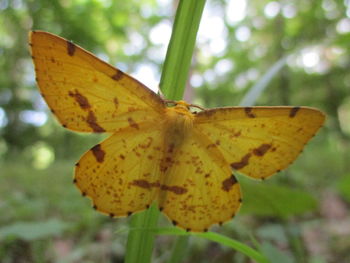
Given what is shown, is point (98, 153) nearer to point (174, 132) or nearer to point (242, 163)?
point (174, 132)

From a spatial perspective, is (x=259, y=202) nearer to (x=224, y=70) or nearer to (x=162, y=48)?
(x=224, y=70)

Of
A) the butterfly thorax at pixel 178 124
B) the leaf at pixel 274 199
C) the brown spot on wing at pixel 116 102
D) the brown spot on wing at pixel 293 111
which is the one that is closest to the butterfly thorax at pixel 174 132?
the butterfly thorax at pixel 178 124

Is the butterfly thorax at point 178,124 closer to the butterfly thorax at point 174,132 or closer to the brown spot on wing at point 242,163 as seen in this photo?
the butterfly thorax at point 174,132

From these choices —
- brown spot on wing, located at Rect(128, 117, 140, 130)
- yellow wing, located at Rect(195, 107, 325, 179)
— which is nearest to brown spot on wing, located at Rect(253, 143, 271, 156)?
yellow wing, located at Rect(195, 107, 325, 179)

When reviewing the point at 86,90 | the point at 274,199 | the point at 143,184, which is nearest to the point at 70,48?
the point at 86,90

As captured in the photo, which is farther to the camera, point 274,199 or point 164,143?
point 274,199

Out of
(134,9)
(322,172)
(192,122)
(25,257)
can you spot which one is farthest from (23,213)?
(134,9)
